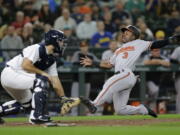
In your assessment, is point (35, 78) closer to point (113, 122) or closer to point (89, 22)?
point (113, 122)

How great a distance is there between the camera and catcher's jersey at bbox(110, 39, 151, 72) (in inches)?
490

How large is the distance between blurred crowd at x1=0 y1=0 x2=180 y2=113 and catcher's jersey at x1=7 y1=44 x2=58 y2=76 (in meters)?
5.34

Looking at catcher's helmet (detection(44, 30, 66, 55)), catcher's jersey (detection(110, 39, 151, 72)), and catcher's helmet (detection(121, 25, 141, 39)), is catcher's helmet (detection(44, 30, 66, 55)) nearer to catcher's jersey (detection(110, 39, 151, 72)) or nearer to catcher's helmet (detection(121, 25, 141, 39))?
catcher's jersey (detection(110, 39, 151, 72))

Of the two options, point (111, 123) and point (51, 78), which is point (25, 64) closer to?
point (51, 78)

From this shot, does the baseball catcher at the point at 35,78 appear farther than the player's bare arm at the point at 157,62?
No

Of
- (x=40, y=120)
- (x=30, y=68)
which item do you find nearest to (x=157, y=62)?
(x=30, y=68)

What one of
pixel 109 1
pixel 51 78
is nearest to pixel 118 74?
pixel 51 78

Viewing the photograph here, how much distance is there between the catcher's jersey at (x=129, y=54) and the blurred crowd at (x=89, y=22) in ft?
12.9

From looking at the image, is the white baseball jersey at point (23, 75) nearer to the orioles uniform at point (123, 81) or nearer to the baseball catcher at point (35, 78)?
the baseball catcher at point (35, 78)

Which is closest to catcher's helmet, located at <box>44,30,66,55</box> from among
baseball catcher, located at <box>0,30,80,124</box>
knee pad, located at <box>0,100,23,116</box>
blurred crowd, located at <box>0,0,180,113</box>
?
baseball catcher, located at <box>0,30,80,124</box>

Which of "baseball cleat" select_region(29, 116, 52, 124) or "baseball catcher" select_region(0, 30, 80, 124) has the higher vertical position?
"baseball catcher" select_region(0, 30, 80, 124)

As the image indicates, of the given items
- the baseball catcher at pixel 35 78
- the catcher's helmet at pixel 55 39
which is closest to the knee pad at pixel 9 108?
the baseball catcher at pixel 35 78

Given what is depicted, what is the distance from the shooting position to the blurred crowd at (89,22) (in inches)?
667

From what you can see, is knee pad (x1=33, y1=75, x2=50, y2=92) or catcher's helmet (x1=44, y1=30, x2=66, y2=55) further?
catcher's helmet (x1=44, y1=30, x2=66, y2=55)
